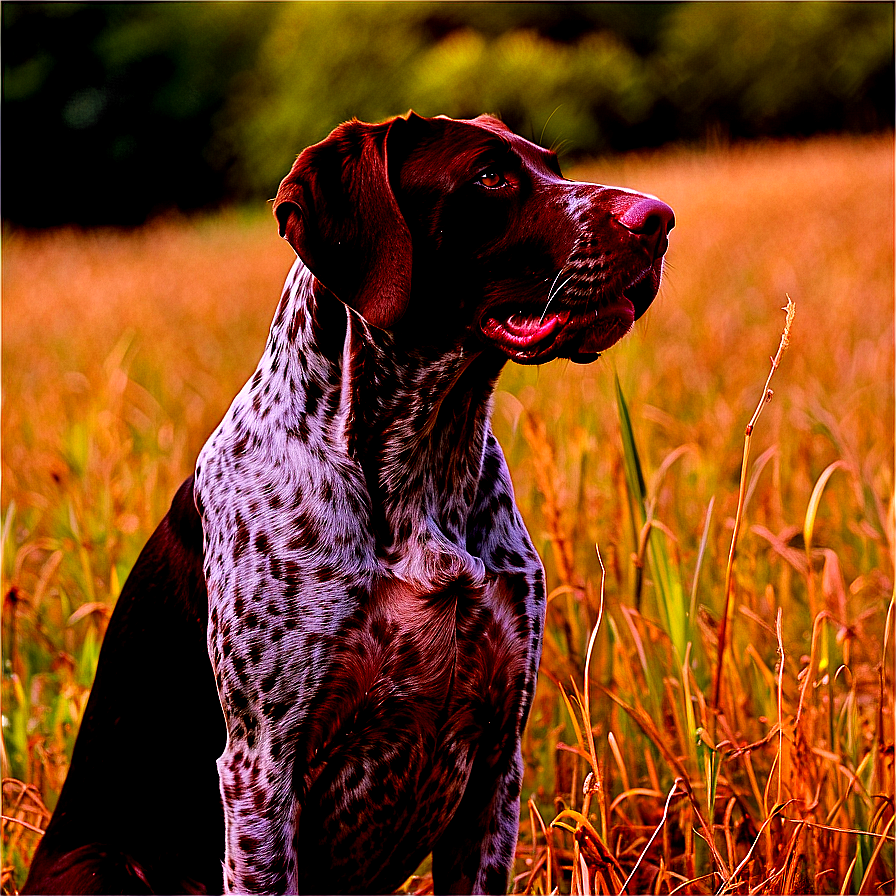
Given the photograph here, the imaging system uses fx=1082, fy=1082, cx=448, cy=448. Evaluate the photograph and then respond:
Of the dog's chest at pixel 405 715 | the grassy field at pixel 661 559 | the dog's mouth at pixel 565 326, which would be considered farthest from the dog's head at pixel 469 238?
the dog's chest at pixel 405 715

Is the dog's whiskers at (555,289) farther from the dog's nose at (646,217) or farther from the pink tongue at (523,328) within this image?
the dog's nose at (646,217)

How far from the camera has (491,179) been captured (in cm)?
188

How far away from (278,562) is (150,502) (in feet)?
6.19

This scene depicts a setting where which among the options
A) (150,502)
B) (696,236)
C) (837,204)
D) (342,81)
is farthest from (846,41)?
(150,502)

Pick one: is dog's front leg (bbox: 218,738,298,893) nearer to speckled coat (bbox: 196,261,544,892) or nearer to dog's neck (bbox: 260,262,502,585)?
speckled coat (bbox: 196,261,544,892)

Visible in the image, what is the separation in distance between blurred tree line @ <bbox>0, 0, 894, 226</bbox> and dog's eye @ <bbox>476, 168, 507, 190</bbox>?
16.5 m

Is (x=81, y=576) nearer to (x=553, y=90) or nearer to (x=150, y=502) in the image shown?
(x=150, y=502)

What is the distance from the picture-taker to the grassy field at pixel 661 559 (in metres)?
2.11

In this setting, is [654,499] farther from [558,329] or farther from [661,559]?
[558,329]

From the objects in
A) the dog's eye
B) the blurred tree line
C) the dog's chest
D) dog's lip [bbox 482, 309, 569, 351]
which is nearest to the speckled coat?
the dog's chest

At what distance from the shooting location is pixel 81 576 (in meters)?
3.12

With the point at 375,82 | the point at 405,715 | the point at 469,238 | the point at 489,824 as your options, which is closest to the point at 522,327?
the point at 469,238

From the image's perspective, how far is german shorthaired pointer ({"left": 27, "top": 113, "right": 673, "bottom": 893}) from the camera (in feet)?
5.84

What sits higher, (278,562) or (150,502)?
(278,562)
